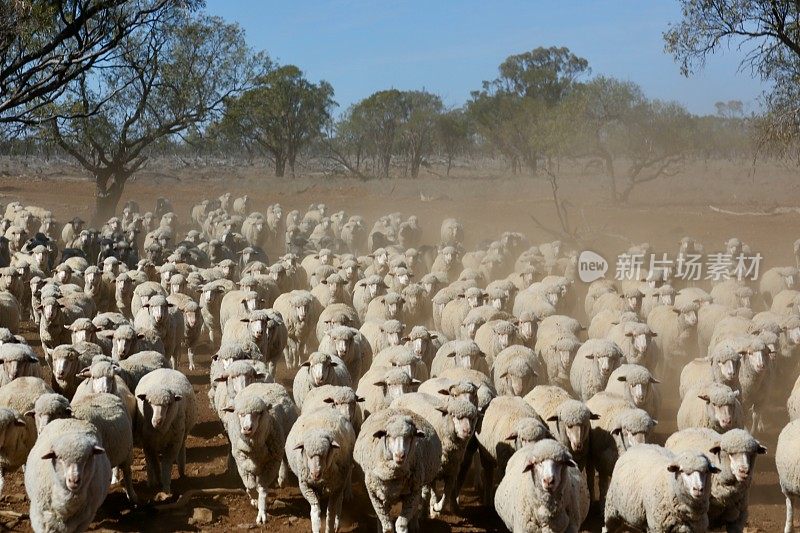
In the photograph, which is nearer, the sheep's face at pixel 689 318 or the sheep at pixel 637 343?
the sheep at pixel 637 343

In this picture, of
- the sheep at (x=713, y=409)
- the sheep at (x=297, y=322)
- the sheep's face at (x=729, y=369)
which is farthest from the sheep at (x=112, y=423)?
the sheep's face at (x=729, y=369)

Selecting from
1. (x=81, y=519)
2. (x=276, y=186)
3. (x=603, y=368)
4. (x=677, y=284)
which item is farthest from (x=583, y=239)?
(x=276, y=186)

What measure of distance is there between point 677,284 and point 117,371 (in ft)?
46.4

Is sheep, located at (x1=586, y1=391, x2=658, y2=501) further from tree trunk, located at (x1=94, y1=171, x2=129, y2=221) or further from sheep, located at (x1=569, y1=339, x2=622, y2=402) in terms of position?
tree trunk, located at (x1=94, y1=171, x2=129, y2=221)

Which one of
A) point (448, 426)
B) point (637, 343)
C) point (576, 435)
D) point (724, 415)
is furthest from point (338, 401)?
point (637, 343)

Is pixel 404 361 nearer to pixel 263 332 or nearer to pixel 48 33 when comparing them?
pixel 263 332

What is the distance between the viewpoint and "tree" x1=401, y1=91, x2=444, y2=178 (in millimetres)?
65375

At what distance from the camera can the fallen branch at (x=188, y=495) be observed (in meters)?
9.16

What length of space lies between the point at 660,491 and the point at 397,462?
234cm

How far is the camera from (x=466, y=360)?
11.6 m

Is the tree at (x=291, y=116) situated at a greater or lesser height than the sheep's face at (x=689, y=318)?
greater

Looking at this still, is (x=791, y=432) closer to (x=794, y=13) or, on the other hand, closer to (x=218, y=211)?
(x=794, y=13)

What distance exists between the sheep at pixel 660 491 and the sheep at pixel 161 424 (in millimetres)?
4804

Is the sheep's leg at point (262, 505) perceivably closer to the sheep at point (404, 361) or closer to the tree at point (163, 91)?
the sheep at point (404, 361)
